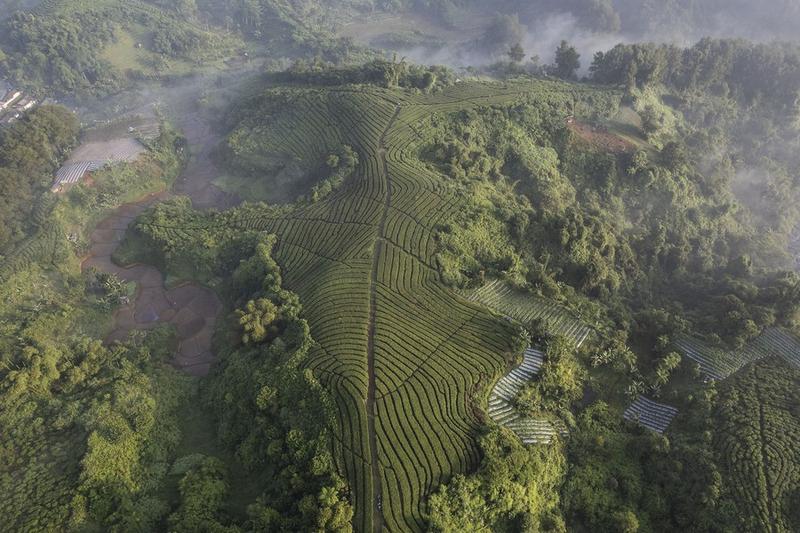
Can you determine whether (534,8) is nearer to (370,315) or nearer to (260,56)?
(260,56)

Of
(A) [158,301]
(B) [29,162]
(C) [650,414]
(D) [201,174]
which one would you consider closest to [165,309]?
(A) [158,301]

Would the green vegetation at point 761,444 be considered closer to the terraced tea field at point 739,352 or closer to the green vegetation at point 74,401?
the terraced tea field at point 739,352

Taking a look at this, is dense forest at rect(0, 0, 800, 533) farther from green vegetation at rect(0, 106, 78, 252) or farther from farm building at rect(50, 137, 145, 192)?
farm building at rect(50, 137, 145, 192)

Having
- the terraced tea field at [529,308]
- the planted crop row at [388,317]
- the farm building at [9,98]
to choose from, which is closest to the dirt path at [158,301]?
the planted crop row at [388,317]

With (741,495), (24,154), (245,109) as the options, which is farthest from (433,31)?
(741,495)

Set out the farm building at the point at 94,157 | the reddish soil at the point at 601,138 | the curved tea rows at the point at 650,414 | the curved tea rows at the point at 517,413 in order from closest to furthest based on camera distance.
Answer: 1. the curved tea rows at the point at 517,413
2. the curved tea rows at the point at 650,414
3. the farm building at the point at 94,157
4. the reddish soil at the point at 601,138

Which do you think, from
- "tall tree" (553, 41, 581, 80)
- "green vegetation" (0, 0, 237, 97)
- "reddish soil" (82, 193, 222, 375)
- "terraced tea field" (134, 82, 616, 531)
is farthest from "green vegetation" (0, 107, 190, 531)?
"tall tree" (553, 41, 581, 80)

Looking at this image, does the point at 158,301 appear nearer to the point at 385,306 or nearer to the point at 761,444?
the point at 385,306
